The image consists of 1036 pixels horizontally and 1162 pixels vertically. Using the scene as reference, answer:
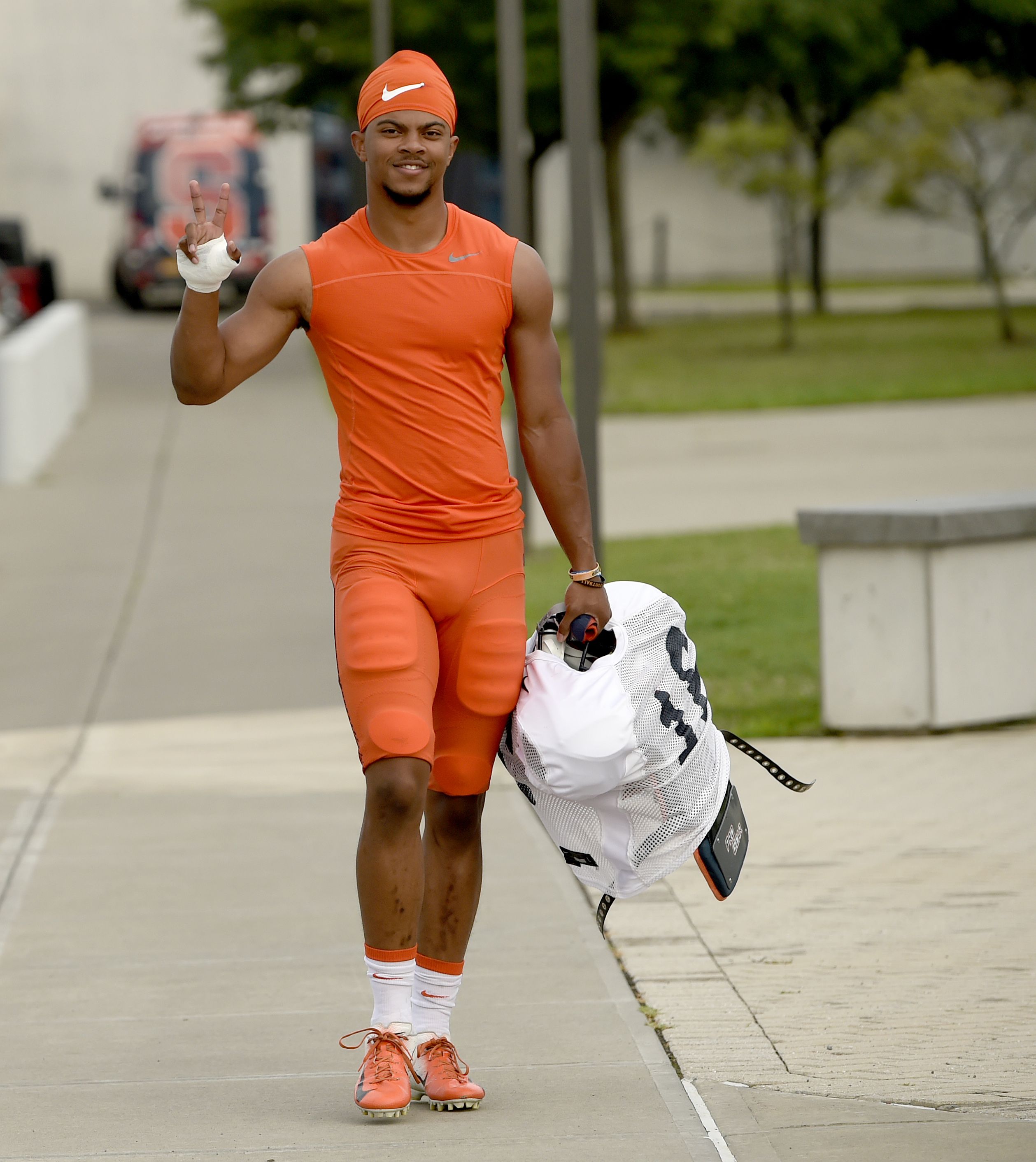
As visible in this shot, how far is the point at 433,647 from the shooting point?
4023 millimetres

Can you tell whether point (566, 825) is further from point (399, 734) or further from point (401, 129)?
point (401, 129)

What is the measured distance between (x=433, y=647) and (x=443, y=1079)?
84 centimetres

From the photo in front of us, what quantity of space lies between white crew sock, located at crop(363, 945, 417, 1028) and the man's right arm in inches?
43.7

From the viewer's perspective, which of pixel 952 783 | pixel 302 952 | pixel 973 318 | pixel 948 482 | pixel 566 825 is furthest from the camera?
pixel 973 318

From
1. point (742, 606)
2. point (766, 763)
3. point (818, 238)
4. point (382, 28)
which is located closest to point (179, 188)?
point (818, 238)

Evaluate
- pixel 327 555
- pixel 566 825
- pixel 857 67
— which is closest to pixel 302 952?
pixel 566 825

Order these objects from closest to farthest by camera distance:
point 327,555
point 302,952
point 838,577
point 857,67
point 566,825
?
point 566,825
point 302,952
point 838,577
point 327,555
point 857,67

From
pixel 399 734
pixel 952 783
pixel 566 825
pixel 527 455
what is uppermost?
pixel 527 455

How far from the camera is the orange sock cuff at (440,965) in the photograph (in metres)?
4.16

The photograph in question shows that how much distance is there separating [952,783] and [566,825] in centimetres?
288

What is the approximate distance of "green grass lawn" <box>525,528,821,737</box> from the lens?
8.14 metres

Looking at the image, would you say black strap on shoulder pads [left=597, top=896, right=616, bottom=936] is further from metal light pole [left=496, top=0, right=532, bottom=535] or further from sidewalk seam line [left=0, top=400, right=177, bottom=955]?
metal light pole [left=496, top=0, right=532, bottom=535]

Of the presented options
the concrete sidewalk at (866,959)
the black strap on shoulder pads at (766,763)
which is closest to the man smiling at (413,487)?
the black strap on shoulder pads at (766,763)

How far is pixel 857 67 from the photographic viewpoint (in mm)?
27672
